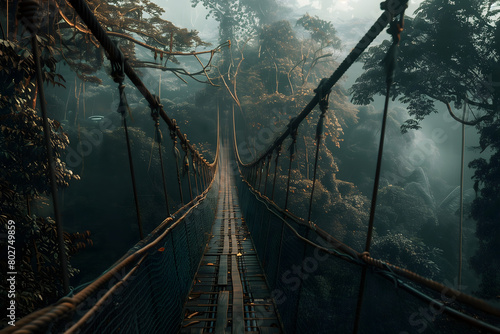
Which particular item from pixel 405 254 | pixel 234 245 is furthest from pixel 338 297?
pixel 405 254

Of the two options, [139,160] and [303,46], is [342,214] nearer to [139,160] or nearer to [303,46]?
[139,160]

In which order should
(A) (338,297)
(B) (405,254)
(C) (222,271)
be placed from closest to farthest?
(A) (338,297)
(C) (222,271)
(B) (405,254)

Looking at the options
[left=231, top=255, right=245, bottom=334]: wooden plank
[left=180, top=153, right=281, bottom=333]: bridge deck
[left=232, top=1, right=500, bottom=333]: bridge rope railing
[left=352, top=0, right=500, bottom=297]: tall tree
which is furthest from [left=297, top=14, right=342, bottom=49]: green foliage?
[left=231, top=255, right=245, bottom=334]: wooden plank

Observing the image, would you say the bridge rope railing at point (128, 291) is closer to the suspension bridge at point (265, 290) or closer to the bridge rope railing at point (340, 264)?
the suspension bridge at point (265, 290)

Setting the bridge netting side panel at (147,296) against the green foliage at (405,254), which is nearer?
the bridge netting side panel at (147,296)

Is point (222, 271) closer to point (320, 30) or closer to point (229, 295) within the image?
point (229, 295)

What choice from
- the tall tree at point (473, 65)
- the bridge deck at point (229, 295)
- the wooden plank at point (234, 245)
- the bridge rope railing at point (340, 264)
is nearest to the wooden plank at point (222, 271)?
the bridge deck at point (229, 295)

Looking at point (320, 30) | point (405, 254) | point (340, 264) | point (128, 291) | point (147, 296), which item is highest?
point (320, 30)
